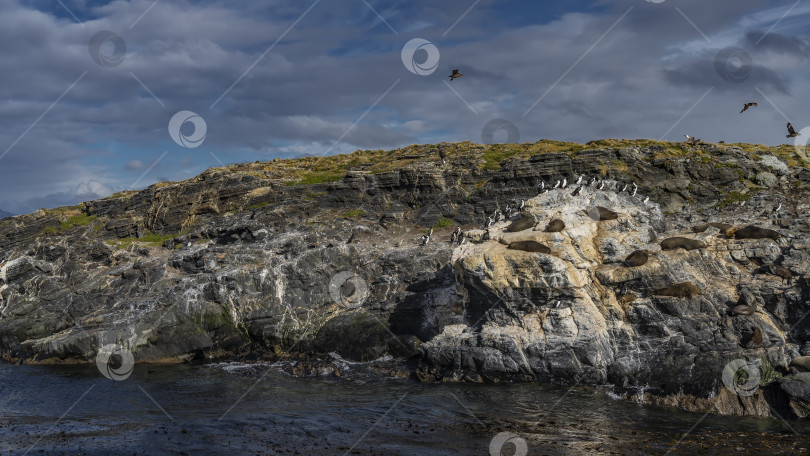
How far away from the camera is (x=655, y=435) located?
23609 mm

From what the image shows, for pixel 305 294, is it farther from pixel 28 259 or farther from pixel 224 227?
pixel 28 259

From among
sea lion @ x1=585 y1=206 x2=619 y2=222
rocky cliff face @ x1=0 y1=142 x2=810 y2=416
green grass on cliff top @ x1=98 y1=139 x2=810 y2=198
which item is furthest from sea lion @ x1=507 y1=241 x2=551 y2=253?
green grass on cliff top @ x1=98 y1=139 x2=810 y2=198

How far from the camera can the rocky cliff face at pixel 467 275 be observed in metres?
30.9

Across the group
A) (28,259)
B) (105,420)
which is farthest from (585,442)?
(28,259)

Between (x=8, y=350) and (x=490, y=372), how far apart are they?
132 ft

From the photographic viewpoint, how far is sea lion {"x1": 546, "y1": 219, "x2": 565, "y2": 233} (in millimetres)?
35844

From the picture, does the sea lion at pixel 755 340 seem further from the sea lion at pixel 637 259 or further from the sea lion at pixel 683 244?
the sea lion at pixel 637 259

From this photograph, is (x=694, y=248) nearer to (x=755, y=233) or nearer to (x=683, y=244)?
(x=683, y=244)

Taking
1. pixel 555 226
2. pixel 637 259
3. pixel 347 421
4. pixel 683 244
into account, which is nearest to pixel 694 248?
pixel 683 244

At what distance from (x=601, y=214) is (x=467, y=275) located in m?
11.2

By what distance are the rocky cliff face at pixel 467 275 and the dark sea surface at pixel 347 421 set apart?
2.90m

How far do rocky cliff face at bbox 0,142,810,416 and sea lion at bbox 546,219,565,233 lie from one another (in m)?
Result: 0.29

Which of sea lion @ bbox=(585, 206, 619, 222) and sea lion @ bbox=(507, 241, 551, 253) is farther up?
sea lion @ bbox=(585, 206, 619, 222)

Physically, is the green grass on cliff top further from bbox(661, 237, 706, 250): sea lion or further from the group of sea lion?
bbox(661, 237, 706, 250): sea lion
